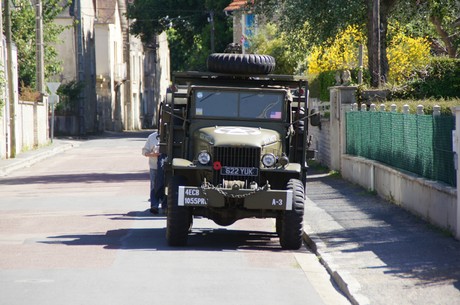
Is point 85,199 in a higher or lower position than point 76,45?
lower

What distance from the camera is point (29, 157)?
41656 millimetres

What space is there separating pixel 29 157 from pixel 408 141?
24784 millimetres

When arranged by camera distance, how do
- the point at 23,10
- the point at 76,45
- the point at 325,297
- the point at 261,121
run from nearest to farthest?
the point at 325,297
the point at 261,121
the point at 23,10
the point at 76,45

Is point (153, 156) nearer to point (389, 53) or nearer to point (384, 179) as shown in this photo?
point (384, 179)

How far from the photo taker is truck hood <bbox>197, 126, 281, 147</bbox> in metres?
15.1

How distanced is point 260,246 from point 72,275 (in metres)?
4.05

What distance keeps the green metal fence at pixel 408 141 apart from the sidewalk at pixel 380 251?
0.83 metres

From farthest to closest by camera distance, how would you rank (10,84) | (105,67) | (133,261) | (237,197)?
1. (105,67)
2. (10,84)
3. (237,197)
4. (133,261)

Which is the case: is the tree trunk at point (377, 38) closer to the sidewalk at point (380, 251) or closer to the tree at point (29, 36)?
the sidewalk at point (380, 251)

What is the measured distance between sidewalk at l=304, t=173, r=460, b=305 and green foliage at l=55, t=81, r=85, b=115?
1895 inches

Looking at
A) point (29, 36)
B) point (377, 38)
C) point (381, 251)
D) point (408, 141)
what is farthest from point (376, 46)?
point (29, 36)

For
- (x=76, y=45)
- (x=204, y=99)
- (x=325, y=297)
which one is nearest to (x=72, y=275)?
(x=325, y=297)

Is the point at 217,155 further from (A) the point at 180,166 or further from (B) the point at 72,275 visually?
(B) the point at 72,275

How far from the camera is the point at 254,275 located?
1202cm
